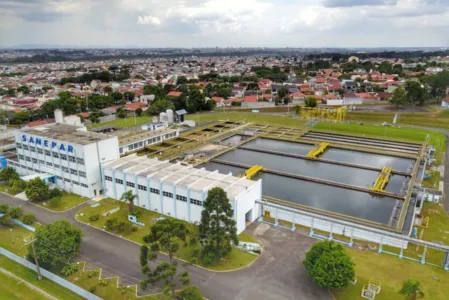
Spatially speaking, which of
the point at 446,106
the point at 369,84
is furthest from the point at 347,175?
the point at 369,84

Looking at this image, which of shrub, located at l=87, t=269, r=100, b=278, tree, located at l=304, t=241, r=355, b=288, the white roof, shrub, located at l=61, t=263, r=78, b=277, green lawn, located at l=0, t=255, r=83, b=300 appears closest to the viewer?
tree, located at l=304, t=241, r=355, b=288

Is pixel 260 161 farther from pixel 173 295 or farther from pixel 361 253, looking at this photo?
pixel 173 295

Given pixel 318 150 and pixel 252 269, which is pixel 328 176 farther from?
pixel 252 269

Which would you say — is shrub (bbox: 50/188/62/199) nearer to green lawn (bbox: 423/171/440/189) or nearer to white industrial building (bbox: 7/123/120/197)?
white industrial building (bbox: 7/123/120/197)

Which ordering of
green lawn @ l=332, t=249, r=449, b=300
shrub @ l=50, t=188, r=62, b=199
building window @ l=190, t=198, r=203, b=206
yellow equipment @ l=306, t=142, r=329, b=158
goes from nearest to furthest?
green lawn @ l=332, t=249, r=449, b=300 < building window @ l=190, t=198, r=203, b=206 < shrub @ l=50, t=188, r=62, b=199 < yellow equipment @ l=306, t=142, r=329, b=158

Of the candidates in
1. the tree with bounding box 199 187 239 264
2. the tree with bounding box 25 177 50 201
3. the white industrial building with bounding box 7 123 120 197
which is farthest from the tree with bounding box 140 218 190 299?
the tree with bounding box 25 177 50 201

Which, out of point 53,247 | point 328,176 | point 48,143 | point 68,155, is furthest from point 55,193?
point 328,176

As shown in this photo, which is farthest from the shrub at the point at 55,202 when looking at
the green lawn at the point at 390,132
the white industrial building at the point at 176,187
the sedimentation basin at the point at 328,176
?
the green lawn at the point at 390,132

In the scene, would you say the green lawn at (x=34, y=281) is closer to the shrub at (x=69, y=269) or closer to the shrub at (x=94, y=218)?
the shrub at (x=69, y=269)
